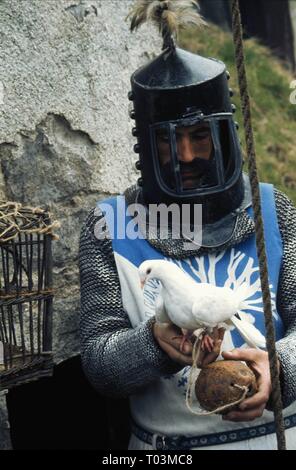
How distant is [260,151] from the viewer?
5391mm

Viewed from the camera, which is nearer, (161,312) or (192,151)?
(161,312)

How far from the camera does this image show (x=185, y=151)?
127 inches

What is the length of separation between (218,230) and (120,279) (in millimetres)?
375

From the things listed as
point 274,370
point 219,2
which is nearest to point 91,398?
point 274,370

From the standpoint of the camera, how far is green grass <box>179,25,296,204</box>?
534 centimetres

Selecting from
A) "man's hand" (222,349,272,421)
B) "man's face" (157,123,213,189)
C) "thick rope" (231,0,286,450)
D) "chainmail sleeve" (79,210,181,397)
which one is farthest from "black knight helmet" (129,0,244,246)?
"thick rope" (231,0,286,450)

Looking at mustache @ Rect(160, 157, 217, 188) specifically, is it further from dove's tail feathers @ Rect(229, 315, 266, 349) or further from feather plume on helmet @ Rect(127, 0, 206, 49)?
dove's tail feathers @ Rect(229, 315, 266, 349)

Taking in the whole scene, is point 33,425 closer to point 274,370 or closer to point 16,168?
point 16,168

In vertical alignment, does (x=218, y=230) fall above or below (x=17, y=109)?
below

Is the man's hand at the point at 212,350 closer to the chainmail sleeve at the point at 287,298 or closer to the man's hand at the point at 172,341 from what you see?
the man's hand at the point at 172,341

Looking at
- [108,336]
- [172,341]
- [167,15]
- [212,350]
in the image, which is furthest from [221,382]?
[167,15]

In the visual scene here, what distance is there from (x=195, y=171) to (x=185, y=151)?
0.08 m

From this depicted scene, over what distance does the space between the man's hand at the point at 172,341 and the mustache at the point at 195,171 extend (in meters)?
0.55

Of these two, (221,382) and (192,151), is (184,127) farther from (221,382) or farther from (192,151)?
(221,382)
